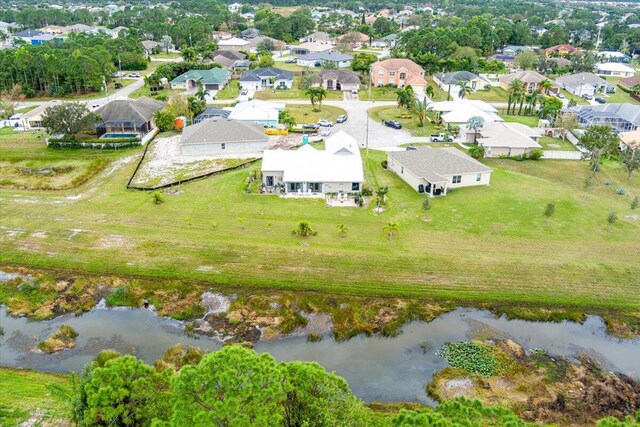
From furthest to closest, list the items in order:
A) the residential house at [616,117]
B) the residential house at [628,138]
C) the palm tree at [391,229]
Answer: the residential house at [616,117], the residential house at [628,138], the palm tree at [391,229]

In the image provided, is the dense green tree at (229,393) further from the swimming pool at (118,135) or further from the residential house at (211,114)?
the residential house at (211,114)

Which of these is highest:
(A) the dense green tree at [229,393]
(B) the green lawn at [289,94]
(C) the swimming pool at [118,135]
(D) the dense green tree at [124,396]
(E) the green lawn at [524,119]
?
(A) the dense green tree at [229,393]

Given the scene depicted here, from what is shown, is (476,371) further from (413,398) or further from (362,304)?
(362,304)

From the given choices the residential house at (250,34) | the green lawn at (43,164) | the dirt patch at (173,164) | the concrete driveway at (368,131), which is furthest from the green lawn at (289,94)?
the residential house at (250,34)

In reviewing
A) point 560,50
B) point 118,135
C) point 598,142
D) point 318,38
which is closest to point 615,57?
point 560,50

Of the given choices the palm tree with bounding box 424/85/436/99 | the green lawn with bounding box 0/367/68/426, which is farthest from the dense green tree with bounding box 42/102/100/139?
the palm tree with bounding box 424/85/436/99

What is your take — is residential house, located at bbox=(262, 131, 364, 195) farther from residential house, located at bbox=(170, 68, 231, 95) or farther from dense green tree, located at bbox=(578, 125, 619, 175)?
residential house, located at bbox=(170, 68, 231, 95)

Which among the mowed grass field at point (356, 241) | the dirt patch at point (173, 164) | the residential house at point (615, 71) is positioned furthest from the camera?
the residential house at point (615, 71)
